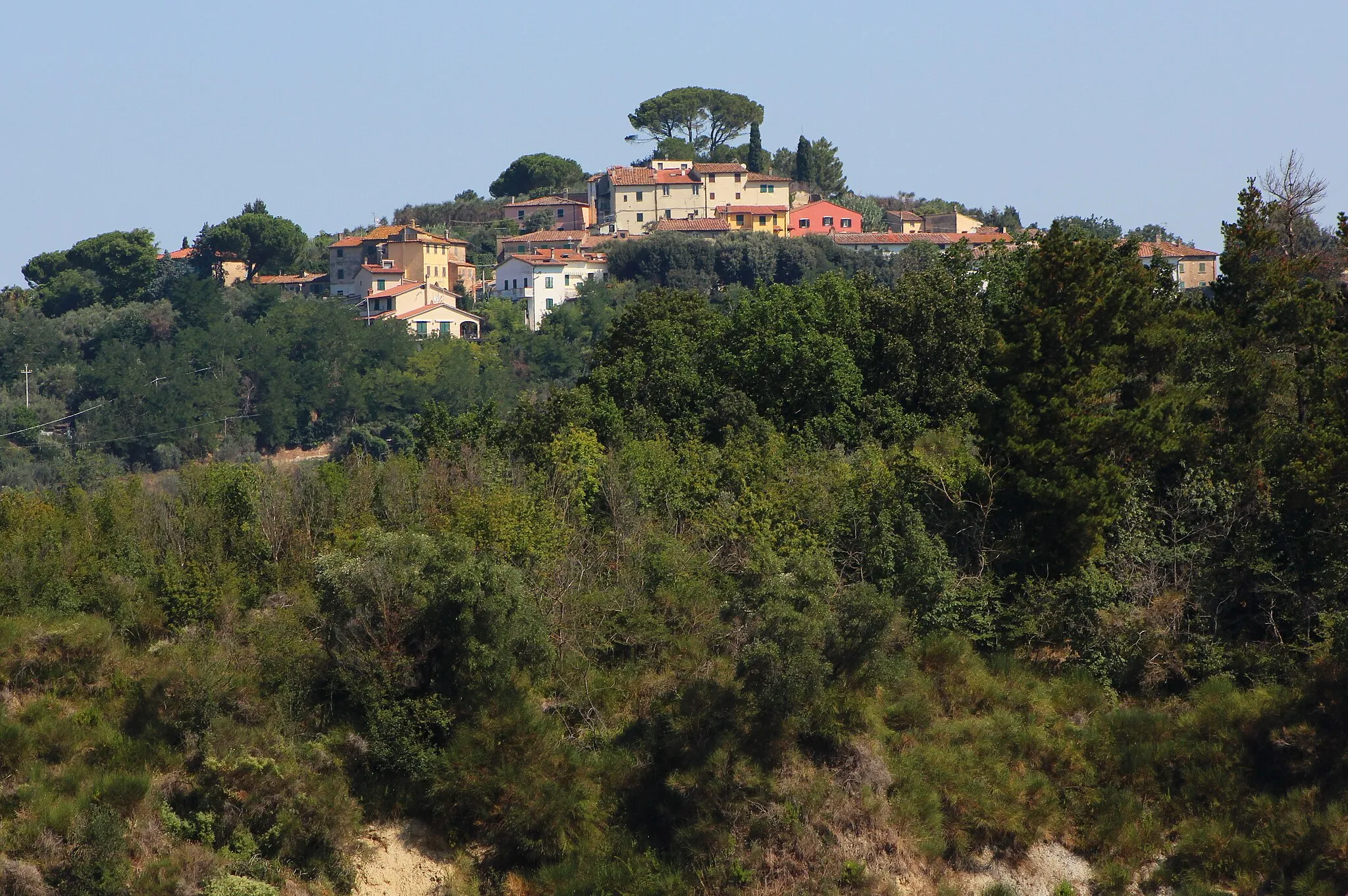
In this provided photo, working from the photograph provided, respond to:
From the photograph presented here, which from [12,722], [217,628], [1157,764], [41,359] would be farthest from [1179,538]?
[41,359]

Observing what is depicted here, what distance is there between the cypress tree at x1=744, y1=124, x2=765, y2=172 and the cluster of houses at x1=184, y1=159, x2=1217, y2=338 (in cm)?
Answer: 243

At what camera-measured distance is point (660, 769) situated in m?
19.2

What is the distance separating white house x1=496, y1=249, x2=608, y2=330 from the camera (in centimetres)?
8500

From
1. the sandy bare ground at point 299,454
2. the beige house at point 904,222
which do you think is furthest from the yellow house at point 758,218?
the sandy bare ground at point 299,454

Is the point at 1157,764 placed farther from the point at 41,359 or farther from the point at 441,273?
the point at 441,273

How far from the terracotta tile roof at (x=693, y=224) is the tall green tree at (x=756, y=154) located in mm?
10052

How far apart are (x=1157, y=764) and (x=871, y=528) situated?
521 cm

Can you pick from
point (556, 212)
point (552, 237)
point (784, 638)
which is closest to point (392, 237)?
point (552, 237)

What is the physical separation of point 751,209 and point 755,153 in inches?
426

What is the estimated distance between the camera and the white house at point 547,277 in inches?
3346

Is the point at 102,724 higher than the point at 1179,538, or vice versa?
the point at 1179,538

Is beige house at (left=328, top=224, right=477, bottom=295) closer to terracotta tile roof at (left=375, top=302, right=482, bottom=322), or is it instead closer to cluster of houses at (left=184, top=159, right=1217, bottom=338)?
cluster of houses at (left=184, top=159, right=1217, bottom=338)

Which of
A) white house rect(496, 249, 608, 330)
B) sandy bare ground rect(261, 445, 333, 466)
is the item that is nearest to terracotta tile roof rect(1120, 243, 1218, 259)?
white house rect(496, 249, 608, 330)

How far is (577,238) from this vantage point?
92.3m
